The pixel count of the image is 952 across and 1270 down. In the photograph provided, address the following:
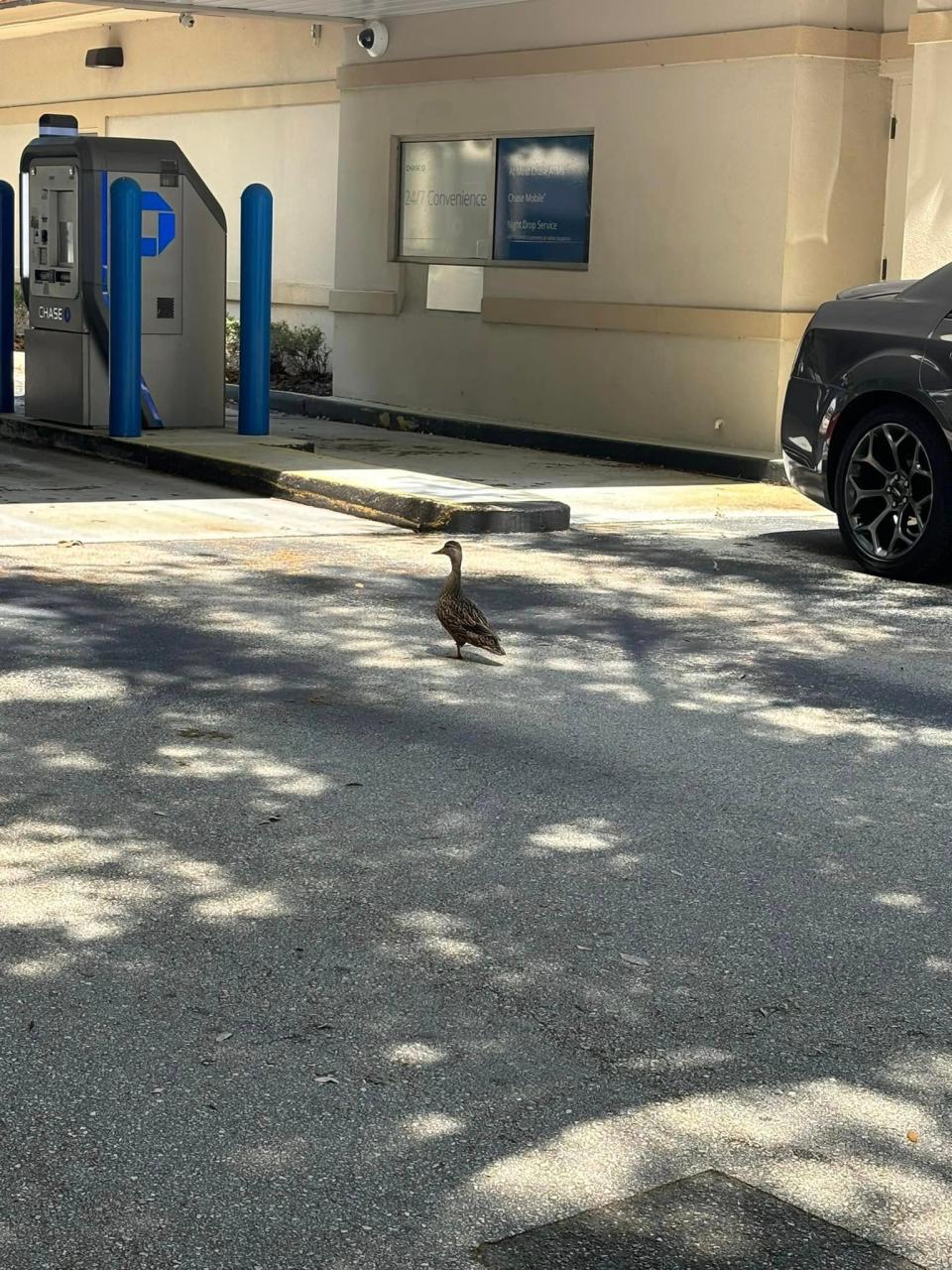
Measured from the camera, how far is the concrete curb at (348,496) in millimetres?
11438

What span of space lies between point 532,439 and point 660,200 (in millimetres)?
2198

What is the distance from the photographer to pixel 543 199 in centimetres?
1662

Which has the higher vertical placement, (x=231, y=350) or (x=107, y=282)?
(x=107, y=282)

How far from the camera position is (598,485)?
547 inches

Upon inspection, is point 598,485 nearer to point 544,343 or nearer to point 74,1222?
point 544,343

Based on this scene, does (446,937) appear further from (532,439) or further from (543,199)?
(543,199)

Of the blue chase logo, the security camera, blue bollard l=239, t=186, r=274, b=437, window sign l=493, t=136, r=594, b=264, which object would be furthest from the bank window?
the blue chase logo

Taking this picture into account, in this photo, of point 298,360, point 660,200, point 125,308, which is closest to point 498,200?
point 660,200

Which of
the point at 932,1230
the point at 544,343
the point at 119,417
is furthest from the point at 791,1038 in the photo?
the point at 544,343

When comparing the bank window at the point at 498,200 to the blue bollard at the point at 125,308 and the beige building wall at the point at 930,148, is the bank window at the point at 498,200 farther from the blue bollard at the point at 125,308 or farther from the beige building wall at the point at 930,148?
the blue bollard at the point at 125,308

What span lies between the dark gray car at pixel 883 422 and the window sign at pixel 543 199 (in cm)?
578

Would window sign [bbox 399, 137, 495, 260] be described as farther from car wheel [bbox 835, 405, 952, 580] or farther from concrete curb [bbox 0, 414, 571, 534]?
car wheel [bbox 835, 405, 952, 580]

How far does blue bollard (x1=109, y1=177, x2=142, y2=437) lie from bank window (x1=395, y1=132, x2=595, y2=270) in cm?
373

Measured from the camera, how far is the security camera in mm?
18078
